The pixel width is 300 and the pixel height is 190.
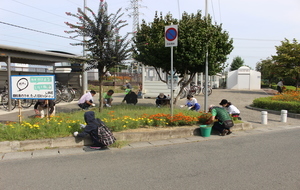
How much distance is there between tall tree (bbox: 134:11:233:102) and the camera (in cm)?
1059

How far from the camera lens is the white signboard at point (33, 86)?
7.79 m

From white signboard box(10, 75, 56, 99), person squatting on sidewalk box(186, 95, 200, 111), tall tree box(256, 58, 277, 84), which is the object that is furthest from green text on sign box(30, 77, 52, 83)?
tall tree box(256, 58, 277, 84)

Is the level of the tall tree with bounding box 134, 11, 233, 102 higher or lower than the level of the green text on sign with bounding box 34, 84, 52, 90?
higher

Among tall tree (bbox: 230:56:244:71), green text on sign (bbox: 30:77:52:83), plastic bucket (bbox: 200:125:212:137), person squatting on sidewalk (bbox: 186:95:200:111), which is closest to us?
green text on sign (bbox: 30:77:52:83)

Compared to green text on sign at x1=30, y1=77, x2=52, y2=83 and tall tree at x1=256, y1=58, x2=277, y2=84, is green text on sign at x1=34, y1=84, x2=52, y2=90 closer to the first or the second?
green text on sign at x1=30, y1=77, x2=52, y2=83

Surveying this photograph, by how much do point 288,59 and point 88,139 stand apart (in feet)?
65.6

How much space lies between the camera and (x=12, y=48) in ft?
40.6

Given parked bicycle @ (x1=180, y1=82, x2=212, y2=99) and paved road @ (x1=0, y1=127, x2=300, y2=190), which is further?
parked bicycle @ (x1=180, y1=82, x2=212, y2=99)

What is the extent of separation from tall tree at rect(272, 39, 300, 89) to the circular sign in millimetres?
16752

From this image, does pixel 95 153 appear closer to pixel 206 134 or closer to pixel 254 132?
pixel 206 134

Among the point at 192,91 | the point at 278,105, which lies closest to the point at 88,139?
the point at 278,105

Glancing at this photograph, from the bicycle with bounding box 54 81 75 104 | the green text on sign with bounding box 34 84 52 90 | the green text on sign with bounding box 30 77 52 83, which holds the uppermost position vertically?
the green text on sign with bounding box 30 77 52 83

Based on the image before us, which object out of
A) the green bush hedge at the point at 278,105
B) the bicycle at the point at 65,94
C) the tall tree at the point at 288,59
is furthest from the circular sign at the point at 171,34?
the tall tree at the point at 288,59

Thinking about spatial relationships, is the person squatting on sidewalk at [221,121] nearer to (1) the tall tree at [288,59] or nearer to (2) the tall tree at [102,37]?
(2) the tall tree at [102,37]
